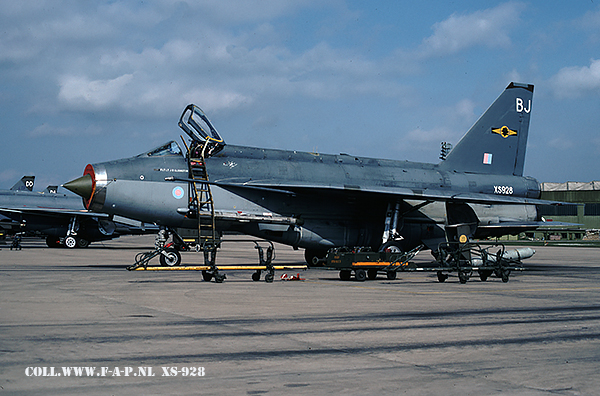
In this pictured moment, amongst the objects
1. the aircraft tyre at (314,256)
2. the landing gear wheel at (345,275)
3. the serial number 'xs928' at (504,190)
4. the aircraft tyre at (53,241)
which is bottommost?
the aircraft tyre at (53,241)

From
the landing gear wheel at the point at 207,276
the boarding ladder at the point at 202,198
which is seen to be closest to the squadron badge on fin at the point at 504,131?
the boarding ladder at the point at 202,198

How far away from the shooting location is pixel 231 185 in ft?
55.4

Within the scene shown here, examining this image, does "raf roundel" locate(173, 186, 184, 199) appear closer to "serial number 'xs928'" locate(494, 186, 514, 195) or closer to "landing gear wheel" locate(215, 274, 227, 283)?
"landing gear wheel" locate(215, 274, 227, 283)

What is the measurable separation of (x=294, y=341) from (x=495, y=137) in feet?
59.0

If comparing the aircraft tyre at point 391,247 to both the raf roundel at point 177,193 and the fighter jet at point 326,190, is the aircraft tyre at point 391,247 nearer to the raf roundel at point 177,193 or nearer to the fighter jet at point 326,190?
the fighter jet at point 326,190

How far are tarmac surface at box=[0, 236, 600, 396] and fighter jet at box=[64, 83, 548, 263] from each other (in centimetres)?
460

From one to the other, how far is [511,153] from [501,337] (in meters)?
17.0

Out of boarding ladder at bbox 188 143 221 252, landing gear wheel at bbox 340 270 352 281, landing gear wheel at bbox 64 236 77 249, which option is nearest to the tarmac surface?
landing gear wheel at bbox 340 270 352 281

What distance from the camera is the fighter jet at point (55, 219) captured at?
36062 mm

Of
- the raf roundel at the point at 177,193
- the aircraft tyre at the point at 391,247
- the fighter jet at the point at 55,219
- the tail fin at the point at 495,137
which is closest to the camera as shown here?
the raf roundel at the point at 177,193

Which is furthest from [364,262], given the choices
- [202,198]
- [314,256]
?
[314,256]

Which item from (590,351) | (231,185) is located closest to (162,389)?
(590,351)

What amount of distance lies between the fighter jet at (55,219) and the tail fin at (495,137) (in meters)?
21.5

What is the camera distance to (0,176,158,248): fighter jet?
118 ft
